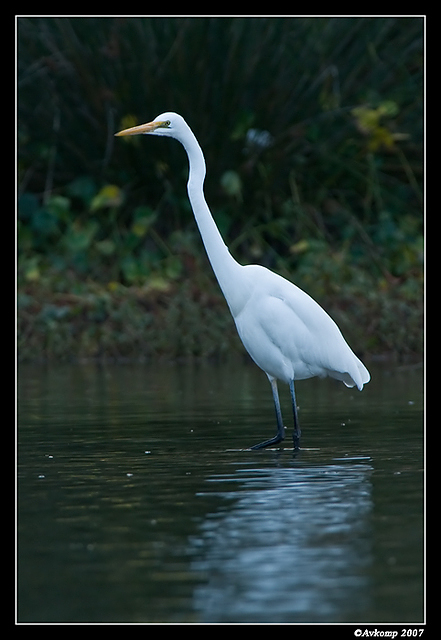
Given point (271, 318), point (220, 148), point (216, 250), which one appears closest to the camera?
point (271, 318)

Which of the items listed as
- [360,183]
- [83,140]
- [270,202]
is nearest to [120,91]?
[83,140]

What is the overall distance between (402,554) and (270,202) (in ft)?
43.4

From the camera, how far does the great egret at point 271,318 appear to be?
7.86m

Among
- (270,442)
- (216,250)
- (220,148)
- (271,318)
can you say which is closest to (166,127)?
(216,250)

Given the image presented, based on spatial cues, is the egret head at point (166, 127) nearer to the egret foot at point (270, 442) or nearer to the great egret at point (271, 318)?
the great egret at point (271, 318)

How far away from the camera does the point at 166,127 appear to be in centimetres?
821

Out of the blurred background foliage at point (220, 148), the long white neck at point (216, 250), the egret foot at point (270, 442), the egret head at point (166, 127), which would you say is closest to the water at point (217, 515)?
the egret foot at point (270, 442)

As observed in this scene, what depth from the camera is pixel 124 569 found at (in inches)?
181

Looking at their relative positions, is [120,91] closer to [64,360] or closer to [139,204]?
[139,204]

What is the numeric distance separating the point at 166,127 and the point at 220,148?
9268 millimetres

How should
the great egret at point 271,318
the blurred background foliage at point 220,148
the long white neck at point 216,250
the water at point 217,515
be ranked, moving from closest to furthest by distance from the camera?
the water at point 217,515
the great egret at point 271,318
the long white neck at point 216,250
the blurred background foliage at point 220,148

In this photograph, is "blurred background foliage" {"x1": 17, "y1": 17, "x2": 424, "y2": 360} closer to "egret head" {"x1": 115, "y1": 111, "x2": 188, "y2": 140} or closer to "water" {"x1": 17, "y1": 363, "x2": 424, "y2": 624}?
"water" {"x1": 17, "y1": 363, "x2": 424, "y2": 624}

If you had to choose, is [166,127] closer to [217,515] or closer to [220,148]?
[217,515]

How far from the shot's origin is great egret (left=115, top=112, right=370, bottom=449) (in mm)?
7863
